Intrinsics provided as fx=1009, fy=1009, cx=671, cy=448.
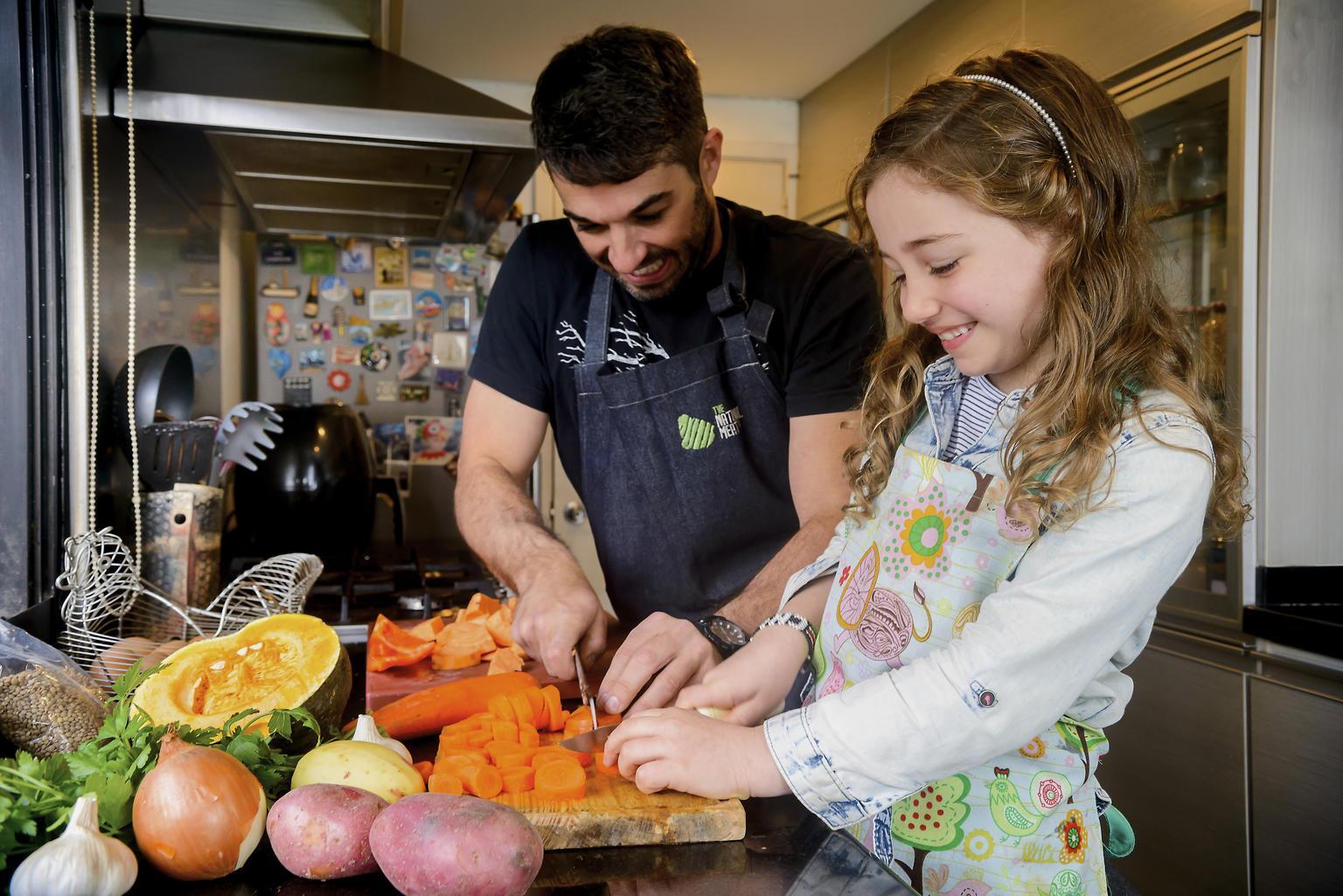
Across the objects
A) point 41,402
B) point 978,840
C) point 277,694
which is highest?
point 41,402

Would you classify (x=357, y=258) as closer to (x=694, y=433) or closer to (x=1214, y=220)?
(x=694, y=433)

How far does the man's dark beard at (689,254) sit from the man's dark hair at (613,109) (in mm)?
101

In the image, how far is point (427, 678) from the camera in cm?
129

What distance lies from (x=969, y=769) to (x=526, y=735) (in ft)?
1.41

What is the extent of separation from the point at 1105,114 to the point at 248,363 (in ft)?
9.58

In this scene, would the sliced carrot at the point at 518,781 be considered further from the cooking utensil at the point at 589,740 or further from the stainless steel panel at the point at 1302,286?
the stainless steel panel at the point at 1302,286

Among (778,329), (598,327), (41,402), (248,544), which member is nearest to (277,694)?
(41,402)

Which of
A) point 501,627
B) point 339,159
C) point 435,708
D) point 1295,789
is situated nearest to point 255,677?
point 435,708

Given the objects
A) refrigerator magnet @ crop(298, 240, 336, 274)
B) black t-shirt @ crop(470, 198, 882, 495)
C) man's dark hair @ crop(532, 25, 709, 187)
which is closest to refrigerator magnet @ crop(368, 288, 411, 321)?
refrigerator magnet @ crop(298, 240, 336, 274)

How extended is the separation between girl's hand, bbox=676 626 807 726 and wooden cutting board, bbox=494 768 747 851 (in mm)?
201

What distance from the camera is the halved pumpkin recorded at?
100 cm

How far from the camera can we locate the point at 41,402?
1.43m

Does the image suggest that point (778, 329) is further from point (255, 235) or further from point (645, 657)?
point (255, 235)

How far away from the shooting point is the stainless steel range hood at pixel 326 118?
79.5 inches
